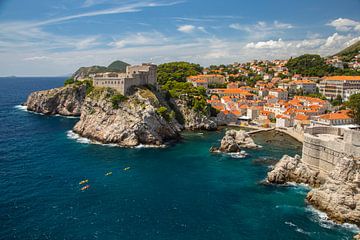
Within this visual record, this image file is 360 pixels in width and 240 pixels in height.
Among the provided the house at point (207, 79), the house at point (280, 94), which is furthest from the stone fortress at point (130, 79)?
the house at point (280, 94)

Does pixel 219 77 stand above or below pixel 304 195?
above

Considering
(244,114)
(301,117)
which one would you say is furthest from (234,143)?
(244,114)

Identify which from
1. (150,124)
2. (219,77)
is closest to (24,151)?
(150,124)

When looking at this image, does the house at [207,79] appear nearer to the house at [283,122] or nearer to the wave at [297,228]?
the house at [283,122]

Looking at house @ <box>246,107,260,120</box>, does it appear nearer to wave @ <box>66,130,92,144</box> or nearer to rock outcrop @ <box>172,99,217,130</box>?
rock outcrop @ <box>172,99,217,130</box>

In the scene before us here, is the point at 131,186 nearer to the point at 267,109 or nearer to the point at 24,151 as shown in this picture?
the point at 24,151

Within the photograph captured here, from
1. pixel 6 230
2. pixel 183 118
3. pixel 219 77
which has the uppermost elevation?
pixel 219 77
